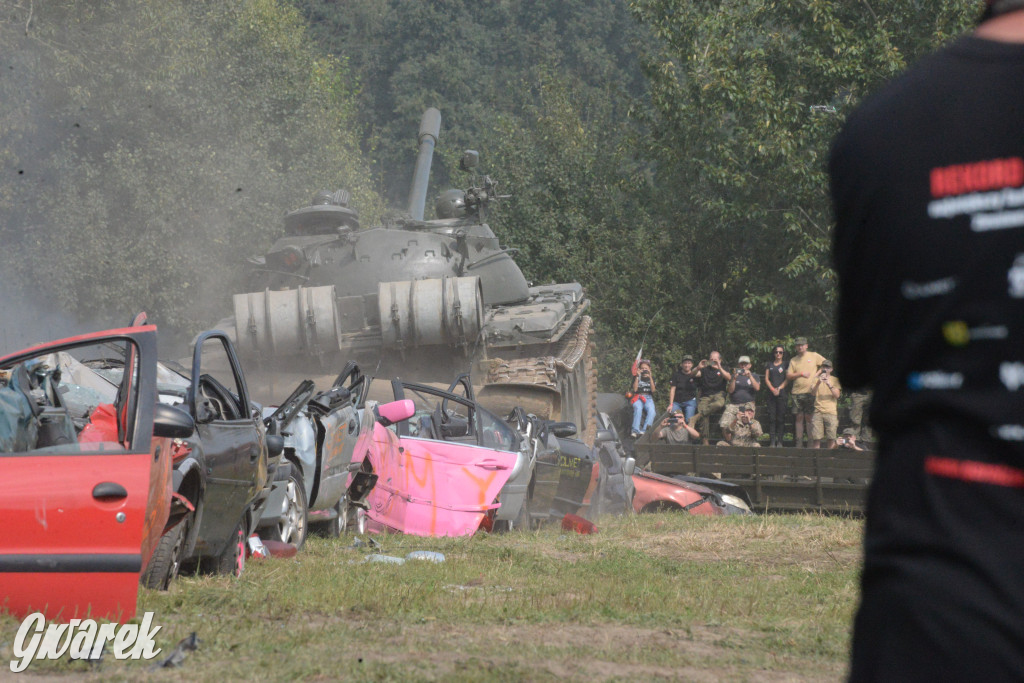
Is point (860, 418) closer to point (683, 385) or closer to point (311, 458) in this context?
point (683, 385)

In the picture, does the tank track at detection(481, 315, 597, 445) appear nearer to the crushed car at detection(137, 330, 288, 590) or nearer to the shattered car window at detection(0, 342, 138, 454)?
the crushed car at detection(137, 330, 288, 590)

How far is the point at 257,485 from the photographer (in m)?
6.82

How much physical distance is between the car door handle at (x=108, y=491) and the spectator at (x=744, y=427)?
1454 cm

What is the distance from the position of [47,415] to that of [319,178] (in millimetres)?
28897

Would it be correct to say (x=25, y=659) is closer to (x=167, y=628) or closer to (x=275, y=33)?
(x=167, y=628)

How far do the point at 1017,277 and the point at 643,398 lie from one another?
20.0m

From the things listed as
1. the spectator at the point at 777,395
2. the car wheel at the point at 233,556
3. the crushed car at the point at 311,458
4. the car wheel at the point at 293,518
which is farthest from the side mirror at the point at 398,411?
the spectator at the point at 777,395

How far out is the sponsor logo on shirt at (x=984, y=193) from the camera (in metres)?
1.58

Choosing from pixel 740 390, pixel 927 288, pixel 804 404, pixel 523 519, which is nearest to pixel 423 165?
pixel 740 390

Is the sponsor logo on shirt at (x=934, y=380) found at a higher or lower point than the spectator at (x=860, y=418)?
higher

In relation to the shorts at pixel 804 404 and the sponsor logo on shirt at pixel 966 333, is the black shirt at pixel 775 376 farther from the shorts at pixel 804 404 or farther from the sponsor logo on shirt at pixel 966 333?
the sponsor logo on shirt at pixel 966 333

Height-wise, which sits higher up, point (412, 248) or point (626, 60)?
point (626, 60)

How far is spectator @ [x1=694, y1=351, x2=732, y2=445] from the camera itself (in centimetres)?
1980

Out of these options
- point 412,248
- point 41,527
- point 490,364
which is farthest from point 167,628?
point 412,248
